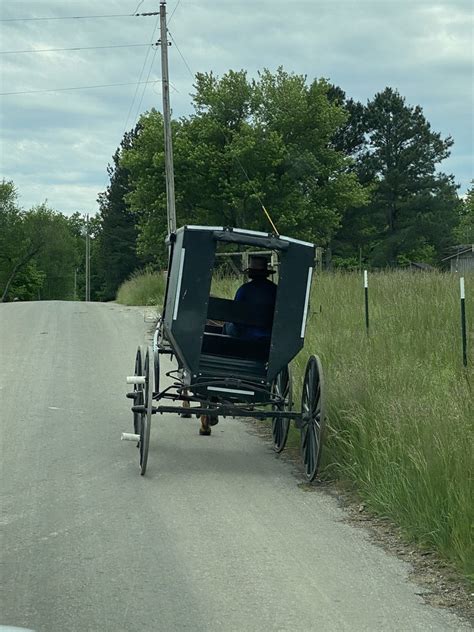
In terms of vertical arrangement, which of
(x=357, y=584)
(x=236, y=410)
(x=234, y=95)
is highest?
(x=234, y=95)

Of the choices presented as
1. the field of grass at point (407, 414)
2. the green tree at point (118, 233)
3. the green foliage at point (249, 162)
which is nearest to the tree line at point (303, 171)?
the green foliage at point (249, 162)

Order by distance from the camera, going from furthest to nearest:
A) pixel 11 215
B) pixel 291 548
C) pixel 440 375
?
pixel 11 215
pixel 440 375
pixel 291 548

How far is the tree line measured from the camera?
5678 cm

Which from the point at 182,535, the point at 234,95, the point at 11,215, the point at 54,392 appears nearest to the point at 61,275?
the point at 11,215

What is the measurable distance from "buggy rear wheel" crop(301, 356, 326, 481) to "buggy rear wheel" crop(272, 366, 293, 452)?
477 millimetres

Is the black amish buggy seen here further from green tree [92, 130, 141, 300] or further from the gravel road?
green tree [92, 130, 141, 300]

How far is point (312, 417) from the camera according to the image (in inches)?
342

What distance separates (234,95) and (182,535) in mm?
55366

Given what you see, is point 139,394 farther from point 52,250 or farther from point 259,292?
point 52,250

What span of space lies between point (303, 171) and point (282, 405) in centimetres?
4906

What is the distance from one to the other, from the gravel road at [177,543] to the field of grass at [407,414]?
41cm

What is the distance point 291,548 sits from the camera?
249 inches

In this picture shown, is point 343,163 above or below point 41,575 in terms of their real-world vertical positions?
above

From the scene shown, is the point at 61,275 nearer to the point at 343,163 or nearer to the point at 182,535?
the point at 343,163
